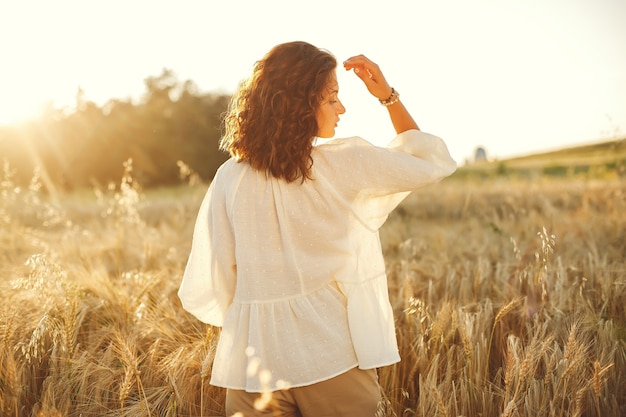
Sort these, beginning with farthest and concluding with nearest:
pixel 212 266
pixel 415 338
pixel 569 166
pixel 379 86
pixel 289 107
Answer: pixel 569 166, pixel 415 338, pixel 212 266, pixel 379 86, pixel 289 107

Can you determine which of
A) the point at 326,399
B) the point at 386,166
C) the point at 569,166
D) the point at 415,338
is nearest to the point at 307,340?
the point at 326,399

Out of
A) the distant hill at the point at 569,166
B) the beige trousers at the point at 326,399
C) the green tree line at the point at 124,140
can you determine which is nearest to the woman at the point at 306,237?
the beige trousers at the point at 326,399

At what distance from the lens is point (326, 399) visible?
78.9 inches

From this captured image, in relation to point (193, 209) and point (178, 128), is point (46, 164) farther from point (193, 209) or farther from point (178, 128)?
point (193, 209)

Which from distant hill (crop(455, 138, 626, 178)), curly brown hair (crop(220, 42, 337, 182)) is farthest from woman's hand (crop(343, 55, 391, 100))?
distant hill (crop(455, 138, 626, 178))

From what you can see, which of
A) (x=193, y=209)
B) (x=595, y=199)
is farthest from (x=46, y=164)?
(x=595, y=199)

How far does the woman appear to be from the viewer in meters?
2.00

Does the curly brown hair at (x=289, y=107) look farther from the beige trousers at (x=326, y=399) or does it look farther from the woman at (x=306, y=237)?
the beige trousers at (x=326, y=399)

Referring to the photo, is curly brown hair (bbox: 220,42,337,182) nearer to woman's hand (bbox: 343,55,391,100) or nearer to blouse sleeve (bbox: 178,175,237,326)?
woman's hand (bbox: 343,55,391,100)

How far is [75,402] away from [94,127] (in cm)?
1567

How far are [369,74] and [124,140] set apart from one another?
17.1 metres

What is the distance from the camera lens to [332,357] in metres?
2.01

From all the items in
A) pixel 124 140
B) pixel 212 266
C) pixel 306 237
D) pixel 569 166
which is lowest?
pixel 569 166

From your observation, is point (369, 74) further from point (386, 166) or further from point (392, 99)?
point (386, 166)
